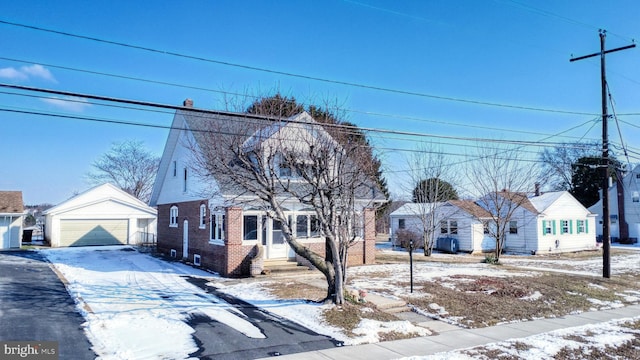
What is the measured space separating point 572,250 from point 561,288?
72.7 ft

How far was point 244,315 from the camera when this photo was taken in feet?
32.7

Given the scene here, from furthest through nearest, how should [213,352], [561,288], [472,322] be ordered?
[561,288] → [472,322] → [213,352]

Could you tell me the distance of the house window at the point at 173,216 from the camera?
72.0 feet

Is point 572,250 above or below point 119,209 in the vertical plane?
below

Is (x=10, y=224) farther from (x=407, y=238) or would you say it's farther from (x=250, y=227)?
(x=407, y=238)

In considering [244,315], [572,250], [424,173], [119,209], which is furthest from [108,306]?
[572,250]

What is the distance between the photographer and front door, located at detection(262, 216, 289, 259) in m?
17.5

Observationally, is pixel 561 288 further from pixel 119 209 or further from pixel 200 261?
pixel 119 209

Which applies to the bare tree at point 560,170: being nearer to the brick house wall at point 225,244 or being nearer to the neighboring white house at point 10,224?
the brick house wall at point 225,244

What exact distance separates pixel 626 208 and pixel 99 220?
159 ft

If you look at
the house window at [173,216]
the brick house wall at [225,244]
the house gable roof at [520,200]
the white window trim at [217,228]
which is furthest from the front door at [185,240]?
the house gable roof at [520,200]

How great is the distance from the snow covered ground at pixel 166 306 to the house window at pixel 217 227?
4.85ft

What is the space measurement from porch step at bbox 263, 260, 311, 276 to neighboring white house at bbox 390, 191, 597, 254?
47.4 feet

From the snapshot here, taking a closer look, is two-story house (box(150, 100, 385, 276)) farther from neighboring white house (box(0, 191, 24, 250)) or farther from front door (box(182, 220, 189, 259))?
neighboring white house (box(0, 191, 24, 250))
